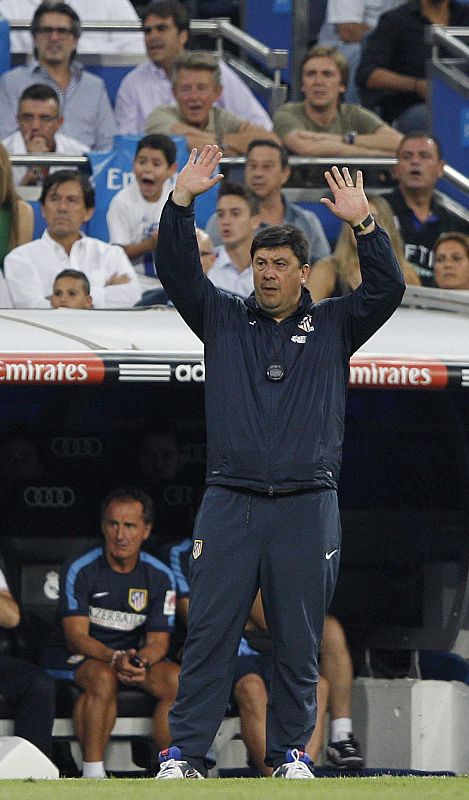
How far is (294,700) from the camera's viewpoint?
493 centimetres

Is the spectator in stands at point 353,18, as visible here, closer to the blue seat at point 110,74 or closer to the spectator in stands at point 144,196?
the blue seat at point 110,74

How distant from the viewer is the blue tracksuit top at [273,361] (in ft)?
16.1

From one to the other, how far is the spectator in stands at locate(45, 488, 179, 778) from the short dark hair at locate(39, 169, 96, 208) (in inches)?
73.7

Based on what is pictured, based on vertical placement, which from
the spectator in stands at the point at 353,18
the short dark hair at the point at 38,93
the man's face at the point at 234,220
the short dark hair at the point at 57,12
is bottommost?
the man's face at the point at 234,220

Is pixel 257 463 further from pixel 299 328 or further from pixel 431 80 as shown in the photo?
pixel 431 80

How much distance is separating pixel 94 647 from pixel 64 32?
442cm

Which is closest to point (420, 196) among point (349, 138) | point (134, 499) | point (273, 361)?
point (349, 138)

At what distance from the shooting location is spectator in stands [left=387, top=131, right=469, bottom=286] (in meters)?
8.98

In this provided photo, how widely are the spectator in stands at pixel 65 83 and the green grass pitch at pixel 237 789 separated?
6.08 meters

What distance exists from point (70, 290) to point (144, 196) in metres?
1.32

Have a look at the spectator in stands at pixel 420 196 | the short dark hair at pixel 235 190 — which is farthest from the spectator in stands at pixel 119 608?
the spectator in stands at pixel 420 196

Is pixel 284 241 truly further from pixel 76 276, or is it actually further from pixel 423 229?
pixel 423 229

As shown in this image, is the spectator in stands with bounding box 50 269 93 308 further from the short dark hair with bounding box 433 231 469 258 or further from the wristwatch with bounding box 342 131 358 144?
the wristwatch with bounding box 342 131 358 144

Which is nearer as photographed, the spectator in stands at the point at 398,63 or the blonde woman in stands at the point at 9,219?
the blonde woman in stands at the point at 9,219
